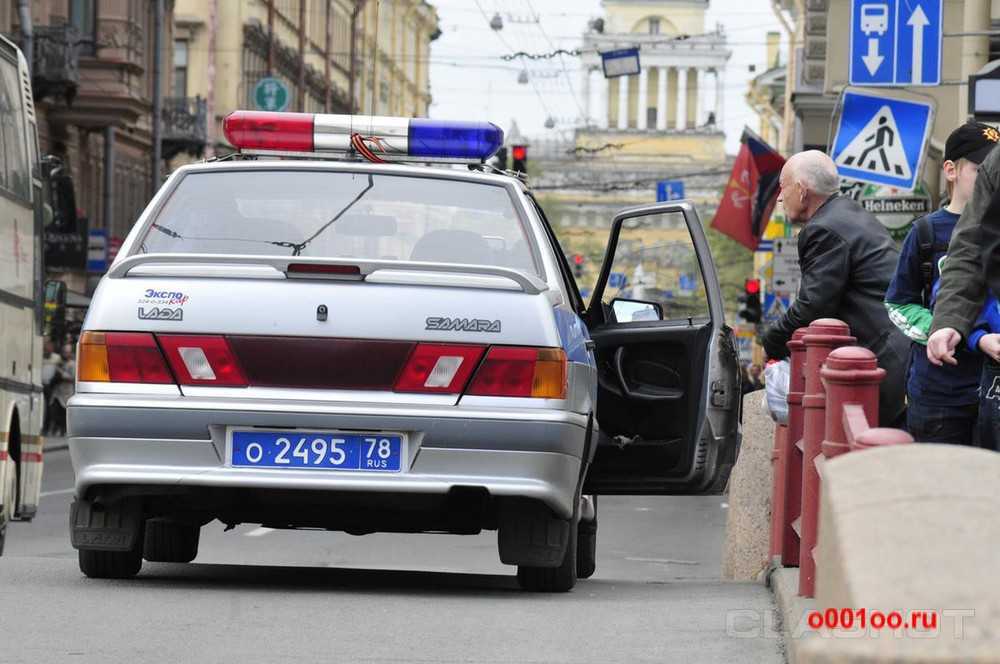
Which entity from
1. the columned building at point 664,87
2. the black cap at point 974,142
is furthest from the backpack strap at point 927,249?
the columned building at point 664,87

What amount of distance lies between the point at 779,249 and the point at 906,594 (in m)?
36.2

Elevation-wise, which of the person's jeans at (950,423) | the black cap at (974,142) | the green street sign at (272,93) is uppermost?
the green street sign at (272,93)

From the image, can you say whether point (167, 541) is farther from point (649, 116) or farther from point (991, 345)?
point (649, 116)

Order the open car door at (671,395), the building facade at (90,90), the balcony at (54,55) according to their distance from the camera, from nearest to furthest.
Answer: the open car door at (671,395) < the balcony at (54,55) < the building facade at (90,90)

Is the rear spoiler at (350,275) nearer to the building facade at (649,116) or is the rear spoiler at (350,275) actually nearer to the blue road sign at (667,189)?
the blue road sign at (667,189)

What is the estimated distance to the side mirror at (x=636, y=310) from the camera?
32.3 ft

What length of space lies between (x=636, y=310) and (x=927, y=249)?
272cm

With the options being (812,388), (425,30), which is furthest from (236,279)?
(425,30)

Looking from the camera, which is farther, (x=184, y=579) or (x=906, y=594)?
(x=184, y=579)

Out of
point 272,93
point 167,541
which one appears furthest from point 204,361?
point 272,93

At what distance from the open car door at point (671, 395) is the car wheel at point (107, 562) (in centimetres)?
198

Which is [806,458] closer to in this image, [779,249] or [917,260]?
[917,260]

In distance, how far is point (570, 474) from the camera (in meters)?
8.08

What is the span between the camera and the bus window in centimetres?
1409
